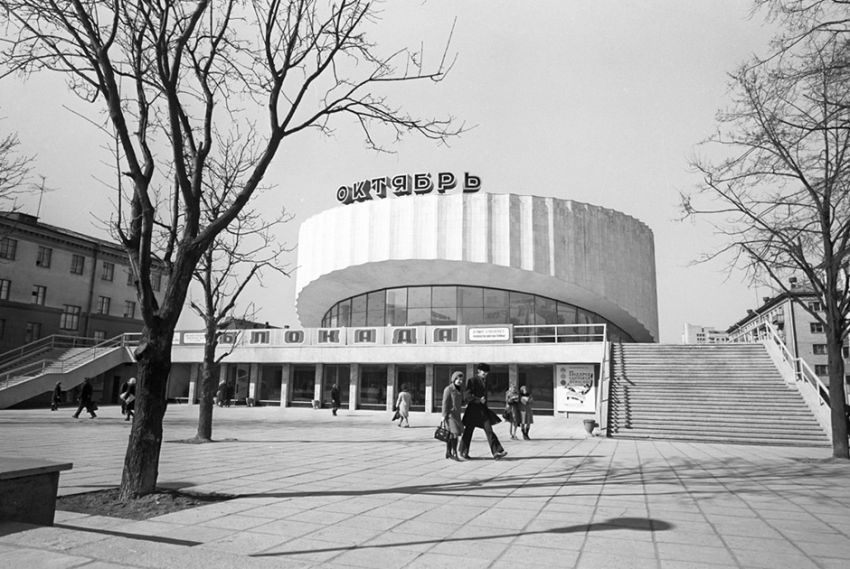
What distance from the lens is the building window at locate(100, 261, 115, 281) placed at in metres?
45.2

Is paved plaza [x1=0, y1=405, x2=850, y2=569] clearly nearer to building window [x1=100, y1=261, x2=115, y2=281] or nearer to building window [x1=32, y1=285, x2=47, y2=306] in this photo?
building window [x1=32, y1=285, x2=47, y2=306]

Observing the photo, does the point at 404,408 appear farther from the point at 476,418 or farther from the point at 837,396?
the point at 837,396

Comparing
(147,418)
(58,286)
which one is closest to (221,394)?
(58,286)

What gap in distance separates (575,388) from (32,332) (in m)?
36.6

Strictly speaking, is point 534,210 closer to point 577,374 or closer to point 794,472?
point 577,374

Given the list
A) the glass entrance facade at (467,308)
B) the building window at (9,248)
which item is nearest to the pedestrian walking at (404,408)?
the glass entrance facade at (467,308)

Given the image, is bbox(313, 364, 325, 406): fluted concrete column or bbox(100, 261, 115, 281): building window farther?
bbox(100, 261, 115, 281): building window

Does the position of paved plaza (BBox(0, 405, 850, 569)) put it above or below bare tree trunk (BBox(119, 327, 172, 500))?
below

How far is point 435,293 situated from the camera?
3675 cm

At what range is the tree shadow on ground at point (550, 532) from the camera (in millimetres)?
5008

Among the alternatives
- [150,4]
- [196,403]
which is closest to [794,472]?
[150,4]

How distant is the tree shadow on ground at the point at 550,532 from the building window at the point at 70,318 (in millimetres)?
44491

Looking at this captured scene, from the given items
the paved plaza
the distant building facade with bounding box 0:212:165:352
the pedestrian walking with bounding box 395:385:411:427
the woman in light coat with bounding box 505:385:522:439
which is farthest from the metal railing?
the woman in light coat with bounding box 505:385:522:439

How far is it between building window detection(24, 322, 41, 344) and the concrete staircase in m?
38.2
